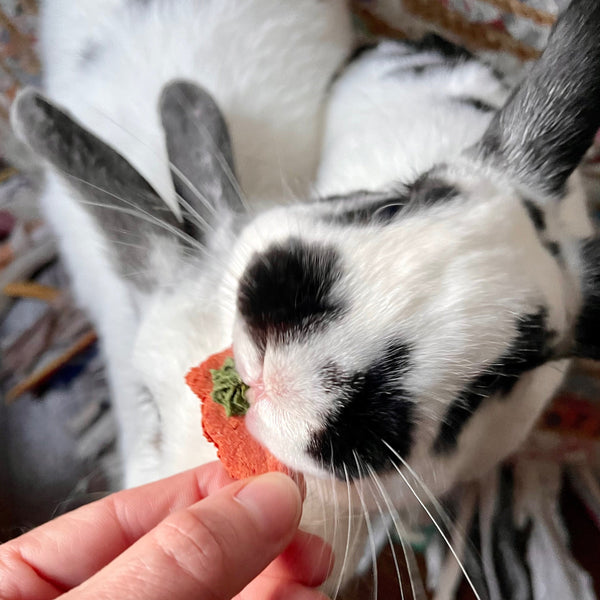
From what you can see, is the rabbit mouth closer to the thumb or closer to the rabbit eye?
Answer: the thumb

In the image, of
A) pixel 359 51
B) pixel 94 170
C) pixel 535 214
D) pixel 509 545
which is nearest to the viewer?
pixel 535 214

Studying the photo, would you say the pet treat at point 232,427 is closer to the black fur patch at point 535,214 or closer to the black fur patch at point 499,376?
the black fur patch at point 499,376

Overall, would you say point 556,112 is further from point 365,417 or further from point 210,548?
point 210,548

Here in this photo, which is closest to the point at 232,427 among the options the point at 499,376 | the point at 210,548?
the point at 210,548

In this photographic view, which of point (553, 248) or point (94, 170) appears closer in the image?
point (553, 248)

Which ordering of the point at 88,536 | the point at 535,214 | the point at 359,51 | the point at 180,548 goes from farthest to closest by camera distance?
the point at 359,51 < the point at 535,214 < the point at 88,536 < the point at 180,548

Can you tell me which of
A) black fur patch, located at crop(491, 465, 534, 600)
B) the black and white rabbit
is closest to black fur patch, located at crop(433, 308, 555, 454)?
the black and white rabbit

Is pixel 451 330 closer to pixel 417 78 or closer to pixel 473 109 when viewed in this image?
pixel 473 109
